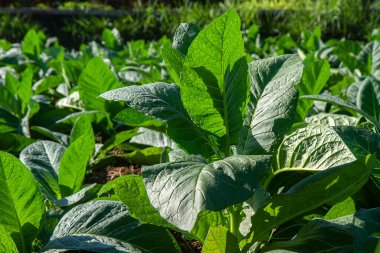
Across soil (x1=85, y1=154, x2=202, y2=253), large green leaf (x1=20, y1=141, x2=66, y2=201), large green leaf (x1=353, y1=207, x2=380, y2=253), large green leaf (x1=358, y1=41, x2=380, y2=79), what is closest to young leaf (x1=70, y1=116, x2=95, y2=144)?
large green leaf (x1=20, y1=141, x2=66, y2=201)

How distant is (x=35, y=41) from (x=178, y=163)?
3527 millimetres

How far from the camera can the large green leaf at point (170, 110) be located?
135cm

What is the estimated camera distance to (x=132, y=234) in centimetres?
137

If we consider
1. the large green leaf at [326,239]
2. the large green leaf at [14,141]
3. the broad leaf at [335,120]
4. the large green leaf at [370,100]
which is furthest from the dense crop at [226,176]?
the large green leaf at [14,141]

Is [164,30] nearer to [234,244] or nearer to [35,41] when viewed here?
[35,41]

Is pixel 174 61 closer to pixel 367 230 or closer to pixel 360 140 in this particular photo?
pixel 360 140

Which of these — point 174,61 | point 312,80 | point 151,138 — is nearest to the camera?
point 174,61

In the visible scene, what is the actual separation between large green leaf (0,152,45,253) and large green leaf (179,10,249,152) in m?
0.44

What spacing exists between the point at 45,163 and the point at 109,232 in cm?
63

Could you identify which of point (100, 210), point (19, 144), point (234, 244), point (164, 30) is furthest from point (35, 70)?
point (164, 30)

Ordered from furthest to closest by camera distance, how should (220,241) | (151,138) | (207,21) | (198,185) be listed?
(207,21) < (151,138) < (220,241) < (198,185)

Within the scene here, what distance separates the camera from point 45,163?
1909 millimetres

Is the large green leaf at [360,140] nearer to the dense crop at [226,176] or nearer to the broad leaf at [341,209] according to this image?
the dense crop at [226,176]

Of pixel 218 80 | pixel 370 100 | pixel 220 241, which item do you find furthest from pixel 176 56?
pixel 370 100
